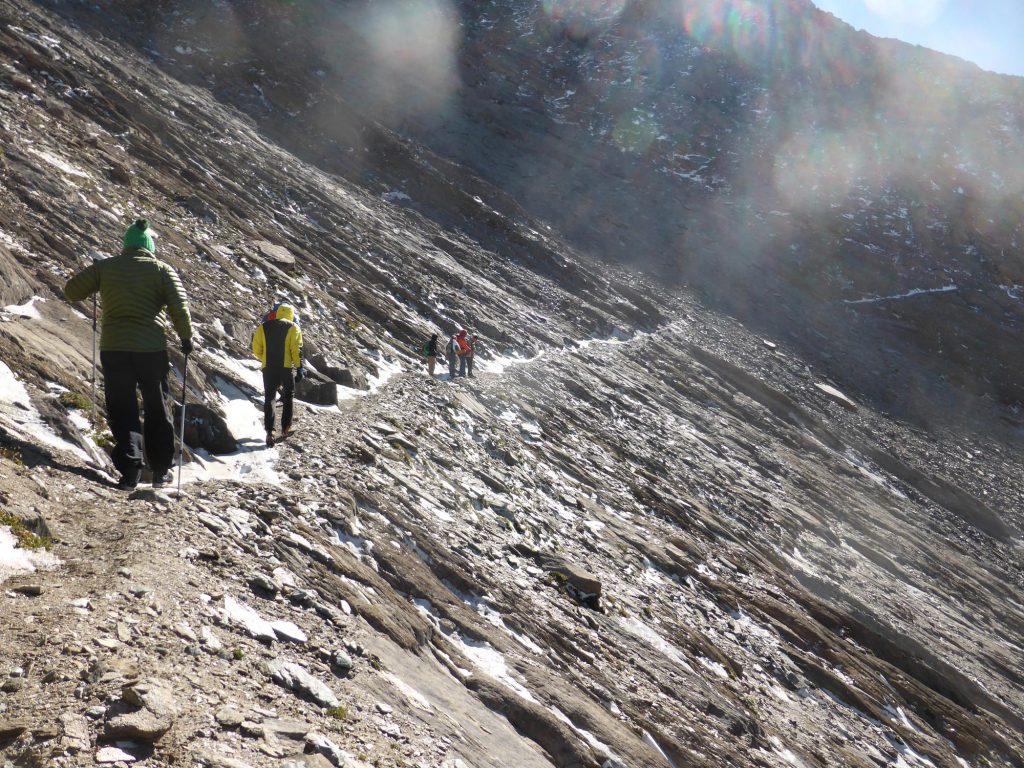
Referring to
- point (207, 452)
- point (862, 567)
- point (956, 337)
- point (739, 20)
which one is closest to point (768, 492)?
point (862, 567)

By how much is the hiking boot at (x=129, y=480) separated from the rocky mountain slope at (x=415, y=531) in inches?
4.5

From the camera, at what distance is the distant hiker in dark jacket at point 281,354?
1155 centimetres

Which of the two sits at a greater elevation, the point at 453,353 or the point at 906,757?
A: the point at 453,353

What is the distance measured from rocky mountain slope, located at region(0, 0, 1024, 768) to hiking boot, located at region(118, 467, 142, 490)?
0.37 ft

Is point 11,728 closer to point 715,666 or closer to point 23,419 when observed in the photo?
point 23,419

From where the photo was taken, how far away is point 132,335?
746 centimetres

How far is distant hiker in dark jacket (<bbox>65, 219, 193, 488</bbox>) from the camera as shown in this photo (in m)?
7.41

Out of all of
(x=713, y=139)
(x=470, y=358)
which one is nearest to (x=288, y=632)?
(x=470, y=358)

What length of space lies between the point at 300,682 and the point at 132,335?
13.7 feet

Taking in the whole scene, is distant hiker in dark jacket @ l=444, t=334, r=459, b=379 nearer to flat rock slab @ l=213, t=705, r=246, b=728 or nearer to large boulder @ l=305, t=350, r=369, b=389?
large boulder @ l=305, t=350, r=369, b=389

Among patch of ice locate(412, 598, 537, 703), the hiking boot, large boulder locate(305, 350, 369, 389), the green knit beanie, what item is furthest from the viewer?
large boulder locate(305, 350, 369, 389)

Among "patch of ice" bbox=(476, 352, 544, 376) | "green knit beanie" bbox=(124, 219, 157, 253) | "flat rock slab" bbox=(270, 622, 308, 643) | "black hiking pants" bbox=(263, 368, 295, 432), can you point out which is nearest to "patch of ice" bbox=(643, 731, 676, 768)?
"flat rock slab" bbox=(270, 622, 308, 643)

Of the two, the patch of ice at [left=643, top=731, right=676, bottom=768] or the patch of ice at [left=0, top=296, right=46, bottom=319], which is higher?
the patch of ice at [left=0, top=296, right=46, bottom=319]

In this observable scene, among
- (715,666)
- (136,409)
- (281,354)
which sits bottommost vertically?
(715,666)
